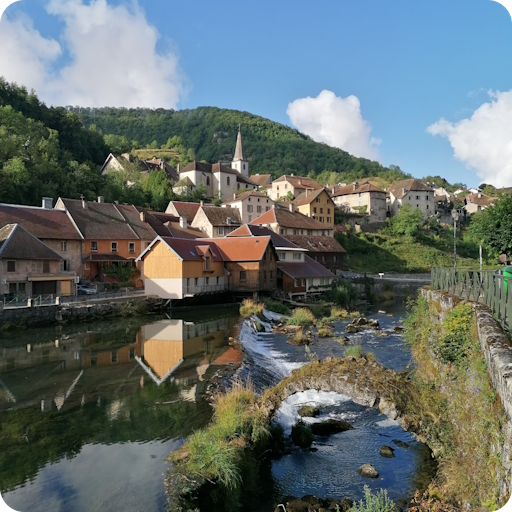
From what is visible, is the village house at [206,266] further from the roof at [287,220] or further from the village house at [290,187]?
the village house at [290,187]

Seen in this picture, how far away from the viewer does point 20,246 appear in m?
31.3

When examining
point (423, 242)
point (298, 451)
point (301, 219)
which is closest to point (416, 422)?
point (298, 451)

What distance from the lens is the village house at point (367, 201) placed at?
79688 mm

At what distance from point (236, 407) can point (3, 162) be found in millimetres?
51651

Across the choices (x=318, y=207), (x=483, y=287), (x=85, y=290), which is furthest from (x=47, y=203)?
(x=318, y=207)

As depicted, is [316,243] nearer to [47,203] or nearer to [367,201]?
[367,201]

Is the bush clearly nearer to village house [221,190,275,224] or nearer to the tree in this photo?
the tree

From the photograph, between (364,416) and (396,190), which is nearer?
(364,416)

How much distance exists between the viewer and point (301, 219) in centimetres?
6134

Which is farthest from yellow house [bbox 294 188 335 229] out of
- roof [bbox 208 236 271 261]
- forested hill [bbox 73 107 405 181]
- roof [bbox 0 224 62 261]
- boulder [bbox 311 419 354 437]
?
boulder [bbox 311 419 354 437]

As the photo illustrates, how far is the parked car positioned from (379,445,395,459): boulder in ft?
95.5

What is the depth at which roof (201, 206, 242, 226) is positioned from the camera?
56.0 meters

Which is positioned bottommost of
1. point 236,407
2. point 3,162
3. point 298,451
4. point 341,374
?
point 298,451

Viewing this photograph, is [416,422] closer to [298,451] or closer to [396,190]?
[298,451]
